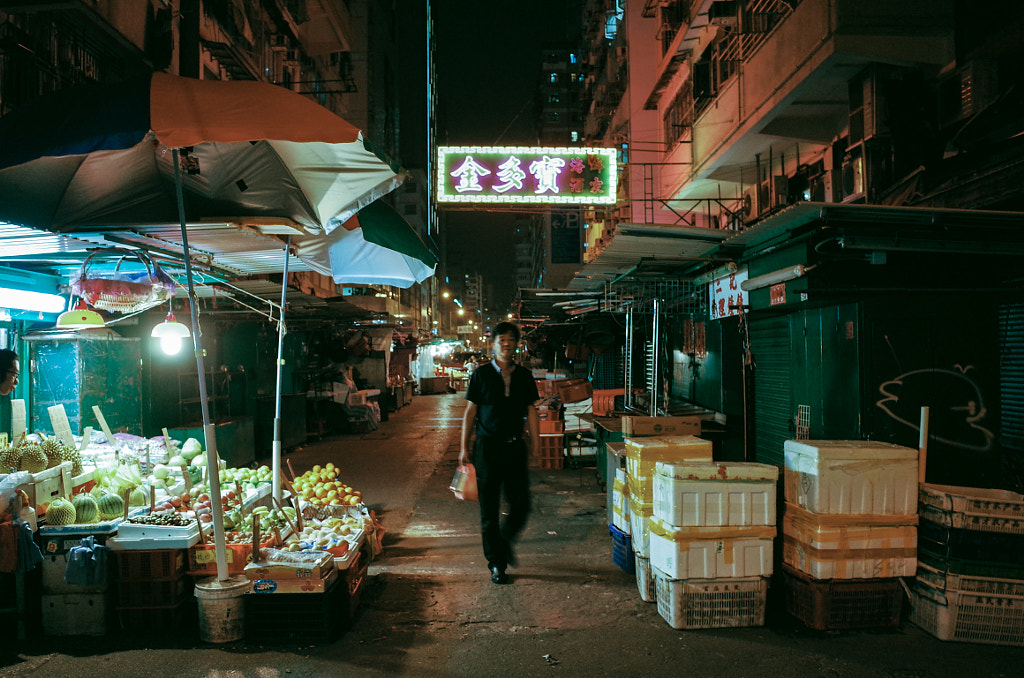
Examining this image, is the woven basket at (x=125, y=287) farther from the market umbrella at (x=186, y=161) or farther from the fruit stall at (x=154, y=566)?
the fruit stall at (x=154, y=566)

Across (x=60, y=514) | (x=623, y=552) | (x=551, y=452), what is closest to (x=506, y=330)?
(x=623, y=552)

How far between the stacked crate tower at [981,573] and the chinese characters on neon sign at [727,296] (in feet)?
13.9

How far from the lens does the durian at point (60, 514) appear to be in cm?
470

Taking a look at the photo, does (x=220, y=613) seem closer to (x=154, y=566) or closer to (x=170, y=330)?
(x=154, y=566)

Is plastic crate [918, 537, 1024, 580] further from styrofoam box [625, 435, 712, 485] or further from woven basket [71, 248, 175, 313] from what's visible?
woven basket [71, 248, 175, 313]

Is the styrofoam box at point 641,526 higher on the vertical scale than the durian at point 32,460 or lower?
lower

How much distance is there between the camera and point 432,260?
6.47m

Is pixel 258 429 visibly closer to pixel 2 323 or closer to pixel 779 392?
pixel 2 323

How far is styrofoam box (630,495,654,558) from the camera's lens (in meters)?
4.95

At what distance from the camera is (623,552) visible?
5766mm

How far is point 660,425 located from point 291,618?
15.8 ft

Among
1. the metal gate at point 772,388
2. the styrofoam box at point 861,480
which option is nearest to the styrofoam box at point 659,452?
the styrofoam box at point 861,480

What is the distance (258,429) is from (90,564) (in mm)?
10162

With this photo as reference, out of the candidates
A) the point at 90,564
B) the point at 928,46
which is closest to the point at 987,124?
the point at 928,46
